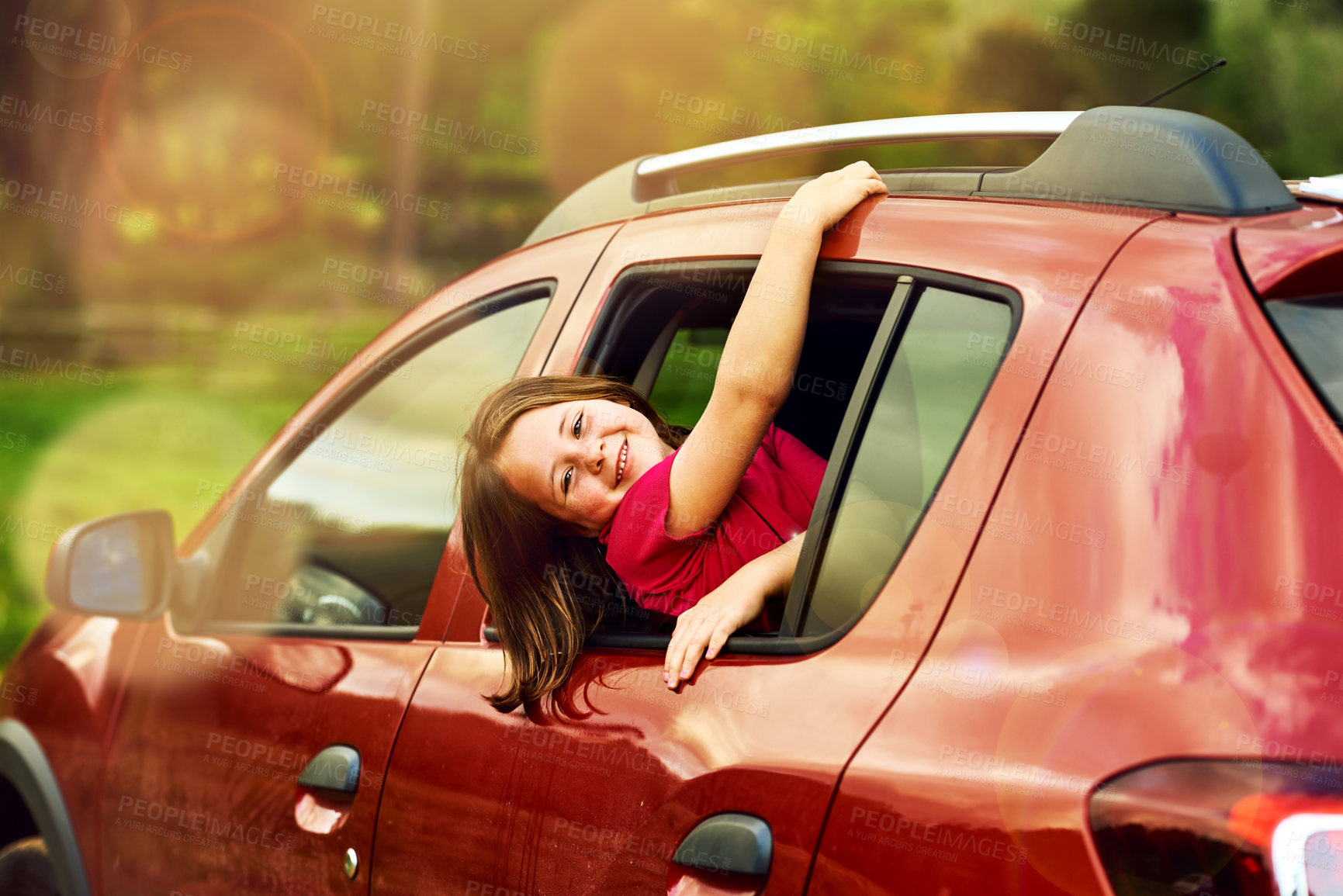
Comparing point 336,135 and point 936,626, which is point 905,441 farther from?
point 336,135

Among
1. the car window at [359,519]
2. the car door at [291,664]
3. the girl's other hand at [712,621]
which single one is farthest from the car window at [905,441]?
the car window at [359,519]

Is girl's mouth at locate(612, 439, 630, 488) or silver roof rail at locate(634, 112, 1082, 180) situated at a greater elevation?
silver roof rail at locate(634, 112, 1082, 180)

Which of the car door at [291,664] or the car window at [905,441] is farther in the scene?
the car door at [291,664]

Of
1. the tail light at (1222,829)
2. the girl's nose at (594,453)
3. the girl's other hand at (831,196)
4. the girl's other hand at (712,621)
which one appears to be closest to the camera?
the tail light at (1222,829)

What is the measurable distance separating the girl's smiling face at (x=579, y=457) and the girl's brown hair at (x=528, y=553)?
0.02 metres

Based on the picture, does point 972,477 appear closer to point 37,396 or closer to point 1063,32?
point 1063,32

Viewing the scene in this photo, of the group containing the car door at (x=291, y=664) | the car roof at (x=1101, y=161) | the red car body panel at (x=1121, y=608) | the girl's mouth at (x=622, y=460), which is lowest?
the car door at (x=291, y=664)

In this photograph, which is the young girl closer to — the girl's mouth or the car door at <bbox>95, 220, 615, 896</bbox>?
the girl's mouth

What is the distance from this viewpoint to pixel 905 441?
1.50m

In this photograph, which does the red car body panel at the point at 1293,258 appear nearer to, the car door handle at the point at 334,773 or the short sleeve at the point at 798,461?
the short sleeve at the point at 798,461

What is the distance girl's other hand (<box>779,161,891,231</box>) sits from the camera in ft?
5.57

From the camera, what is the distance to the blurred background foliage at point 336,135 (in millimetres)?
11672

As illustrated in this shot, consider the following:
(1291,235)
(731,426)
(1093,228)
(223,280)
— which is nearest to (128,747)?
(731,426)

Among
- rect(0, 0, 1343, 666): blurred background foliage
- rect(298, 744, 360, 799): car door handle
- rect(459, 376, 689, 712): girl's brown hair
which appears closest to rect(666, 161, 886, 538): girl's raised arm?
rect(459, 376, 689, 712): girl's brown hair
